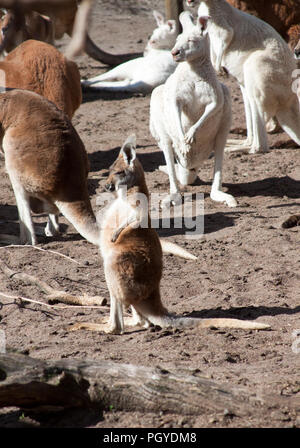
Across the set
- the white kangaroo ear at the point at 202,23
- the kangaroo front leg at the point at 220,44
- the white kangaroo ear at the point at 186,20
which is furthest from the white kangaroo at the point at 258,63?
the white kangaroo ear at the point at 202,23

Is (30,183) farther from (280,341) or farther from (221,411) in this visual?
(221,411)

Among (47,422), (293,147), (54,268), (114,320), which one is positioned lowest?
(293,147)

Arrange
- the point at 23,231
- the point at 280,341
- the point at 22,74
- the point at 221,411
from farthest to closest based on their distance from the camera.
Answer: the point at 22,74, the point at 23,231, the point at 280,341, the point at 221,411

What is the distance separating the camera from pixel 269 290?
4.38 m

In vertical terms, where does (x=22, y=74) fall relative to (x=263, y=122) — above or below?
above

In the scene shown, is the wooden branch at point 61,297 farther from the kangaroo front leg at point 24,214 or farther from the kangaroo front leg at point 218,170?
the kangaroo front leg at point 218,170

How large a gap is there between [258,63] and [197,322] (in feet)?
14.7

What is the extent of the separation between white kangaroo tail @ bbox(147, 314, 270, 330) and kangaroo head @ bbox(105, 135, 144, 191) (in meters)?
0.84

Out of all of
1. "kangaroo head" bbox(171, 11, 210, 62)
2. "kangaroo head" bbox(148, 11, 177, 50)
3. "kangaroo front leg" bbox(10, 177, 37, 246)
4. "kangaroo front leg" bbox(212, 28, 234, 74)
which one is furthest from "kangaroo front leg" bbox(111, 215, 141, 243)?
"kangaroo head" bbox(148, 11, 177, 50)

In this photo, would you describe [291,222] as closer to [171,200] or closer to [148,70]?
[171,200]

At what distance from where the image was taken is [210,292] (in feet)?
14.6

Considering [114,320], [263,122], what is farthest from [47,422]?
[263,122]

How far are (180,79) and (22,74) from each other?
5.34ft

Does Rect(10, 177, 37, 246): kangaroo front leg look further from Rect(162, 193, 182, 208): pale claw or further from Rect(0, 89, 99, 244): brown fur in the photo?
Rect(162, 193, 182, 208): pale claw
